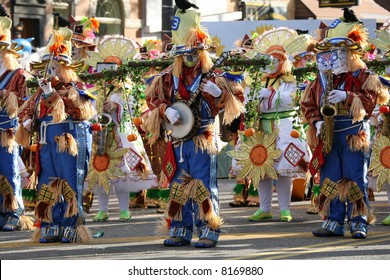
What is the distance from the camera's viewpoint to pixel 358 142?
1191 centimetres

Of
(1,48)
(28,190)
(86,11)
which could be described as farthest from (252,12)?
(1,48)

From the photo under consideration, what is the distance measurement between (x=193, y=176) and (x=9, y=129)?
2663 millimetres

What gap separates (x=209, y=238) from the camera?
447 inches

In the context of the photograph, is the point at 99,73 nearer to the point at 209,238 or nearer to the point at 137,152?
the point at 137,152

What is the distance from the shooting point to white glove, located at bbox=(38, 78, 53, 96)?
11.8 metres

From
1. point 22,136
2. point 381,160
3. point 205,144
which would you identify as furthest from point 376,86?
point 22,136

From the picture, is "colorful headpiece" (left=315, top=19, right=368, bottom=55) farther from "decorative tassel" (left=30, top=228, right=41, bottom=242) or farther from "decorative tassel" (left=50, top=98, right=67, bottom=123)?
"decorative tassel" (left=30, top=228, right=41, bottom=242)

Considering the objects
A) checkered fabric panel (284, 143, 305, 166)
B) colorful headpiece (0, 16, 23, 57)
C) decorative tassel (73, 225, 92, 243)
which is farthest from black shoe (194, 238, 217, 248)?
colorful headpiece (0, 16, 23, 57)

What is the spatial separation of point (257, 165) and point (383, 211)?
1.80 m

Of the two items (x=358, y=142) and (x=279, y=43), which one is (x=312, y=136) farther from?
(x=279, y=43)

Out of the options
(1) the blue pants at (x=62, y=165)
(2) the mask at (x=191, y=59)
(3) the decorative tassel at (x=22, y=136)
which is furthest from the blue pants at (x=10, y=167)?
(2) the mask at (x=191, y=59)

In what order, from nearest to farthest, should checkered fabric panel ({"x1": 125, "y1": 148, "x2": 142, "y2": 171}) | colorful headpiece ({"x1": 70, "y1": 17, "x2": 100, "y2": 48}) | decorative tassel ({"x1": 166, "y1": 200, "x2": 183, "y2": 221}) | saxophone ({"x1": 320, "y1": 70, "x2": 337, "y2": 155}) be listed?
decorative tassel ({"x1": 166, "y1": 200, "x2": 183, "y2": 221})
saxophone ({"x1": 320, "y1": 70, "x2": 337, "y2": 155})
checkered fabric panel ({"x1": 125, "y1": 148, "x2": 142, "y2": 171})
colorful headpiece ({"x1": 70, "y1": 17, "x2": 100, "y2": 48})

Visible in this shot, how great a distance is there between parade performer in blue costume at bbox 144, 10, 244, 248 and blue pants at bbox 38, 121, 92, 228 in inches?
33.9

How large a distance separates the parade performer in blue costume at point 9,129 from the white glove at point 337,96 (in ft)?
10.3
